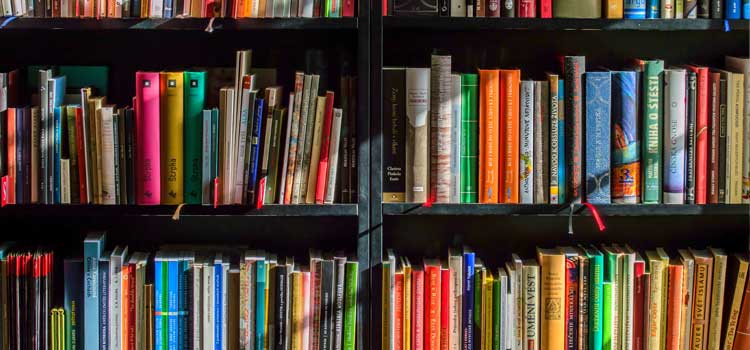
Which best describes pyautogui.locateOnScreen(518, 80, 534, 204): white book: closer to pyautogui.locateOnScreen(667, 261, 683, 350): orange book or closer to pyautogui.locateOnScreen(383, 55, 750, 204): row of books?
pyautogui.locateOnScreen(383, 55, 750, 204): row of books

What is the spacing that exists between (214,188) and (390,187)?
15.1 inches

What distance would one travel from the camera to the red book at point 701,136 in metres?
2.36

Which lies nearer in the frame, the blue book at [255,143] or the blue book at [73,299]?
the blue book at [255,143]

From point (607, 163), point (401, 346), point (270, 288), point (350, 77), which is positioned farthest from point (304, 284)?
point (607, 163)

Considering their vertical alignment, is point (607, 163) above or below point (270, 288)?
above

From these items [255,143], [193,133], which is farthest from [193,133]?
[255,143]

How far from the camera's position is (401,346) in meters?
2.44

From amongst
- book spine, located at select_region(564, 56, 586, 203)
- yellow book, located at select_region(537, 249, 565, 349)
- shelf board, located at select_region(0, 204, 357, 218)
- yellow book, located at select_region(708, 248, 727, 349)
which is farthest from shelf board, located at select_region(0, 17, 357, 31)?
yellow book, located at select_region(708, 248, 727, 349)

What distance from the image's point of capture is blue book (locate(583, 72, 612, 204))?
2.35 meters

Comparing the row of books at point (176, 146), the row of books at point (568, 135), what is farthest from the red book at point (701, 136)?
the row of books at point (176, 146)

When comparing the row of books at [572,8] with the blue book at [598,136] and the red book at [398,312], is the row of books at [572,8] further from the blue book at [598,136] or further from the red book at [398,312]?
the red book at [398,312]

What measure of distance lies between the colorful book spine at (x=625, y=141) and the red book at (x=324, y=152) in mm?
621

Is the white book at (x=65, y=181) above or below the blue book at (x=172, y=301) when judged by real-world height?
above

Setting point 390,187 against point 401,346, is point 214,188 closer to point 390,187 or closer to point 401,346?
point 390,187
